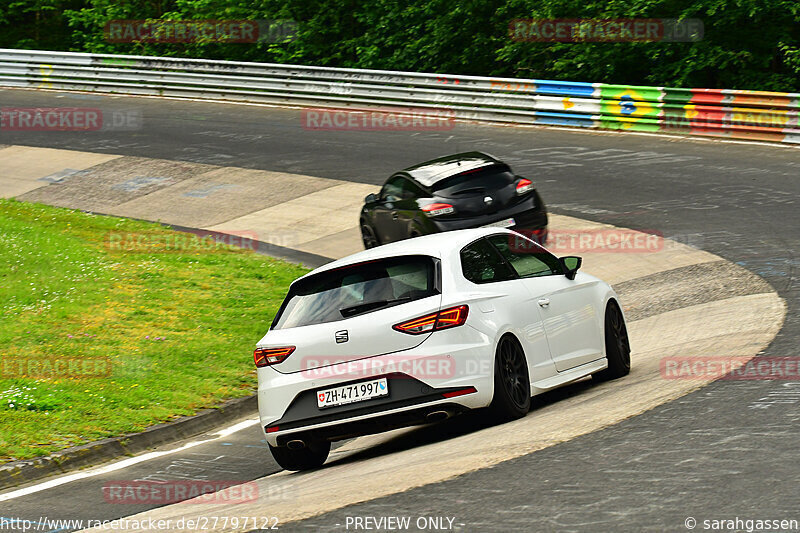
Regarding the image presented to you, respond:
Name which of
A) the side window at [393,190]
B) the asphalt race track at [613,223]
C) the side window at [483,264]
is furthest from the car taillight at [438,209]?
the side window at [483,264]

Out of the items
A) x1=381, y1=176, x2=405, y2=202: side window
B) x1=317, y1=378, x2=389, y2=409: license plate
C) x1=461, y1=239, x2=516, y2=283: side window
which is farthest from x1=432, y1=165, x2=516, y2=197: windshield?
x1=317, y1=378, x2=389, y2=409: license plate

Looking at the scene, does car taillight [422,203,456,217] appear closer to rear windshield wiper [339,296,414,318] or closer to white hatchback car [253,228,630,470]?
white hatchback car [253,228,630,470]

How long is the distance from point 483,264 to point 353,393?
1539mm

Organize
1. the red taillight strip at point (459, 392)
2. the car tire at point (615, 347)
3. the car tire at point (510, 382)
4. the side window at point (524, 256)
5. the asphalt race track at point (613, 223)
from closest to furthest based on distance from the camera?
the asphalt race track at point (613, 223) < the red taillight strip at point (459, 392) < the car tire at point (510, 382) < the side window at point (524, 256) < the car tire at point (615, 347)

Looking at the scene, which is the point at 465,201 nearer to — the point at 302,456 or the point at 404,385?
the point at 302,456

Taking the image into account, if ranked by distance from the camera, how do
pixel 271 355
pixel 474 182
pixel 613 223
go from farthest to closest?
pixel 613 223
pixel 474 182
pixel 271 355

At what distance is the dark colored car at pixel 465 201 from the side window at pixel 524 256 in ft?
18.2

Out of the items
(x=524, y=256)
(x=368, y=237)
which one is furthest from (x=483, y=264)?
(x=368, y=237)

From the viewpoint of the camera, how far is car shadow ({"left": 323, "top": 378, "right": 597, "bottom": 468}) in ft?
27.7

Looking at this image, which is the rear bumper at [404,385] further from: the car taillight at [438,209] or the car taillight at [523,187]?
the car taillight at [523,187]

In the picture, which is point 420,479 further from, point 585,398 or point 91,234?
point 91,234

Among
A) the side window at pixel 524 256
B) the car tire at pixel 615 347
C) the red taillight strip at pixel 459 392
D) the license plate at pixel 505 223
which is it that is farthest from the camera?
the license plate at pixel 505 223

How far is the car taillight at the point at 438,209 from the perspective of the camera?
15405 mm

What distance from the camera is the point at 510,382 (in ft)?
27.3
